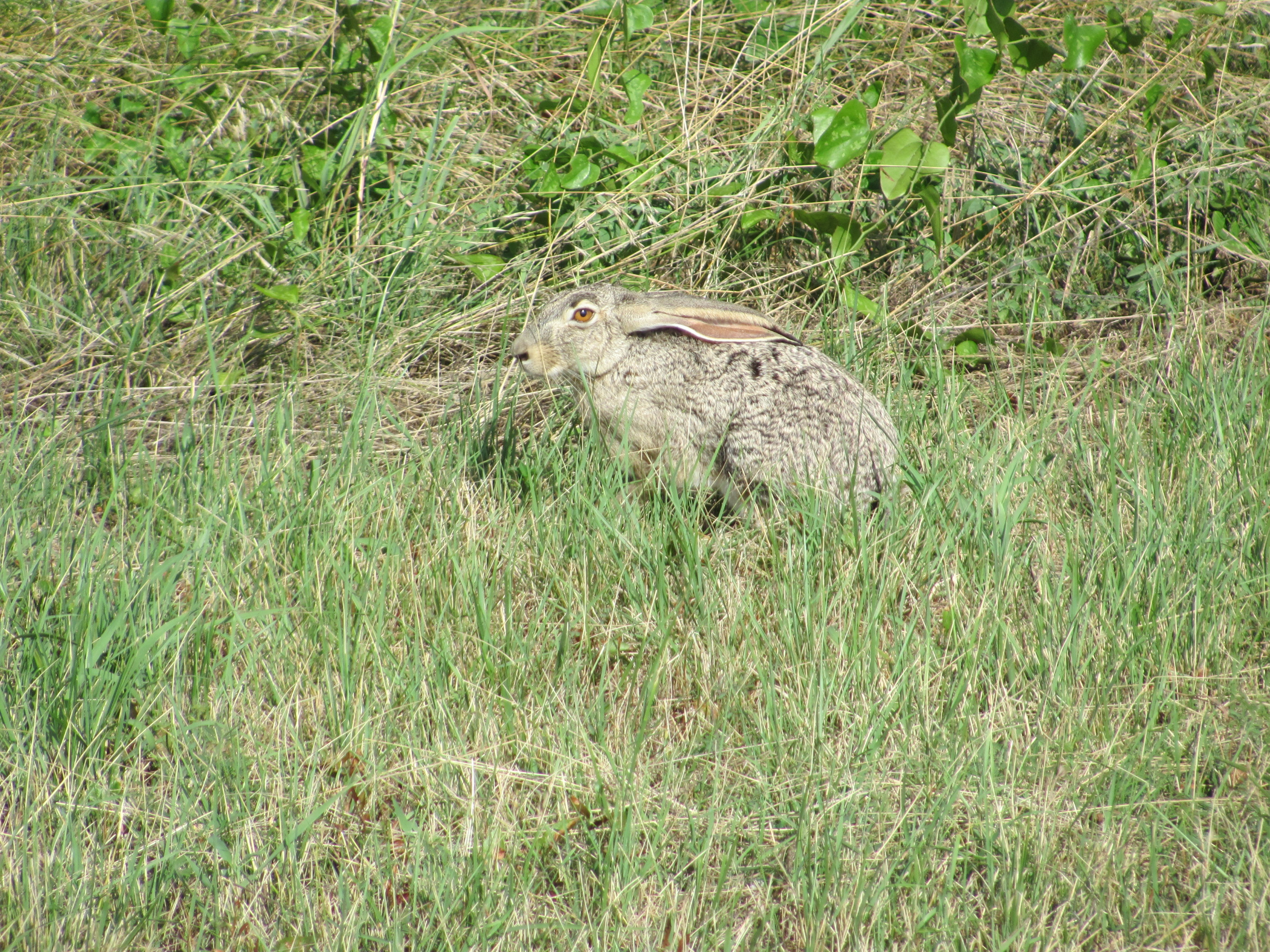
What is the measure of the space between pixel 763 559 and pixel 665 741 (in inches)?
32.0

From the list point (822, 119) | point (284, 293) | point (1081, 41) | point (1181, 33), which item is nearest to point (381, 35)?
point (284, 293)

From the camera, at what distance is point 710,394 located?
3.85 metres

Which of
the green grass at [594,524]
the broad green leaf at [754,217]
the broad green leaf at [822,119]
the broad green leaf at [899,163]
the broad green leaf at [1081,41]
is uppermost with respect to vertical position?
the broad green leaf at [1081,41]

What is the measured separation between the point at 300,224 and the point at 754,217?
1705mm

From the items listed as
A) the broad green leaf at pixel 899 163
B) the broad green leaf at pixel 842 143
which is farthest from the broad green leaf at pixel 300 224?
the broad green leaf at pixel 899 163

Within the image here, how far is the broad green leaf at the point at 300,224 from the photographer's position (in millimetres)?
4480

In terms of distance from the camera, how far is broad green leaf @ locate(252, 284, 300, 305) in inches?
164

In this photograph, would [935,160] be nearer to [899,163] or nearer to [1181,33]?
[899,163]

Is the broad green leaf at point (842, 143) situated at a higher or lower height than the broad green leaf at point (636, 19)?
lower

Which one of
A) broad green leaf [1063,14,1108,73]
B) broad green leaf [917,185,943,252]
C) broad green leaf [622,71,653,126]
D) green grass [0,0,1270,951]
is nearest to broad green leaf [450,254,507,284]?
green grass [0,0,1270,951]

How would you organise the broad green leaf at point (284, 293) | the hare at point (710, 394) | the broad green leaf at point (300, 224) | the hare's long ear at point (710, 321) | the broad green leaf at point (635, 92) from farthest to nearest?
1. the broad green leaf at point (635, 92)
2. the broad green leaf at point (300, 224)
3. the broad green leaf at point (284, 293)
4. the hare's long ear at point (710, 321)
5. the hare at point (710, 394)

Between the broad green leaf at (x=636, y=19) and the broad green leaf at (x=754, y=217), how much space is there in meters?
0.82

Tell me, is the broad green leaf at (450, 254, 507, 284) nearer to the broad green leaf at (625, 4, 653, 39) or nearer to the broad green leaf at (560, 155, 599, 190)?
the broad green leaf at (560, 155, 599, 190)

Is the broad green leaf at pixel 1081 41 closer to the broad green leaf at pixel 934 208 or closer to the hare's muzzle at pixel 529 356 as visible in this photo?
the broad green leaf at pixel 934 208
